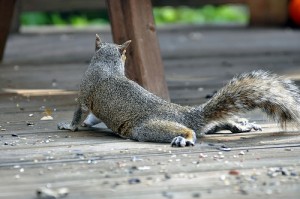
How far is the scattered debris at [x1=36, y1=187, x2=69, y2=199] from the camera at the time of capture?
229cm

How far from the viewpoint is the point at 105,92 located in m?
3.36

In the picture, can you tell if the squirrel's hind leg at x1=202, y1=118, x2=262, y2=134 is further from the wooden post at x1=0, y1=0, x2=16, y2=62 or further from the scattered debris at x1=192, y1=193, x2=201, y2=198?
the wooden post at x1=0, y1=0, x2=16, y2=62

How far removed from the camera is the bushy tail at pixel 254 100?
3152 millimetres

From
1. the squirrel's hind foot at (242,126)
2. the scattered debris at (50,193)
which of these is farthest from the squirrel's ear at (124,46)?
the scattered debris at (50,193)

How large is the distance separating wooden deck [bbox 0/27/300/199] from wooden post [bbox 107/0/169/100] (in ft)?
0.68

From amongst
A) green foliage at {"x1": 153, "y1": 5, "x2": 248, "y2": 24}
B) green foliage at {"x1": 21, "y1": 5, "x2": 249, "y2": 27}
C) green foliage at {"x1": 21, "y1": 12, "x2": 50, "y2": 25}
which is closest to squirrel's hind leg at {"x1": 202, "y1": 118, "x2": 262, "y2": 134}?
green foliage at {"x1": 21, "y1": 5, "x2": 249, "y2": 27}

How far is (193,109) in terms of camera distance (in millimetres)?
3205

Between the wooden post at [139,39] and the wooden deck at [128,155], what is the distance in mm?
208

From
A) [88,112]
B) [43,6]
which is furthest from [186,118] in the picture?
[43,6]

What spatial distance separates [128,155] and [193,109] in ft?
1.47

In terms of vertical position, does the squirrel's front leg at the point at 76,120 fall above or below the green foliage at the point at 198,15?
above

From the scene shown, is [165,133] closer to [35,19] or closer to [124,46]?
[124,46]

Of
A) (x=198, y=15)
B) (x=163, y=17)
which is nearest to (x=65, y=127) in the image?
(x=163, y=17)

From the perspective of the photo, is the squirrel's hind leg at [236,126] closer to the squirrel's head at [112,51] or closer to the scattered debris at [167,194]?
the squirrel's head at [112,51]
